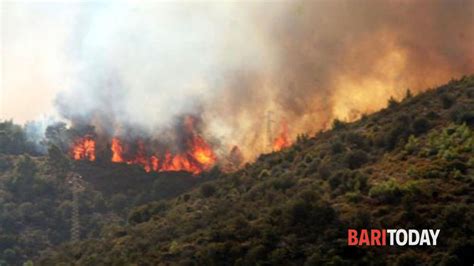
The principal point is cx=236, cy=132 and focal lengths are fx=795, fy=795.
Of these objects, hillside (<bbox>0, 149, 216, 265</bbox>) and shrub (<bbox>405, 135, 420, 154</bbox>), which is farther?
hillside (<bbox>0, 149, 216, 265</bbox>)

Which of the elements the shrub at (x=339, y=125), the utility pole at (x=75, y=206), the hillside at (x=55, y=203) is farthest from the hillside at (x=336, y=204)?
the utility pole at (x=75, y=206)

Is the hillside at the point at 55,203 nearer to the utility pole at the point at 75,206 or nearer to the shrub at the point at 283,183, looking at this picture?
the utility pole at the point at 75,206

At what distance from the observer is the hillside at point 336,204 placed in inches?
3460

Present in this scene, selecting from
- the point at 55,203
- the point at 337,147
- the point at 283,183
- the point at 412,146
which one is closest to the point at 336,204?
the point at 283,183

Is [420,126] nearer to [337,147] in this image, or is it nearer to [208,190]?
[337,147]

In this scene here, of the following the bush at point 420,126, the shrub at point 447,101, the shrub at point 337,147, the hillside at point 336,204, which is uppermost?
the shrub at point 447,101

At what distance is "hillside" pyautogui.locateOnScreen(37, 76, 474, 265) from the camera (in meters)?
87.9

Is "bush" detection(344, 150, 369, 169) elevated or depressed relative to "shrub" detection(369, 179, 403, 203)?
elevated

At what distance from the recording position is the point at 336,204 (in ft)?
327

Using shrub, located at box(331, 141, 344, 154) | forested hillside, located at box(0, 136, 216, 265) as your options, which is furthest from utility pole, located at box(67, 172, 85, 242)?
shrub, located at box(331, 141, 344, 154)

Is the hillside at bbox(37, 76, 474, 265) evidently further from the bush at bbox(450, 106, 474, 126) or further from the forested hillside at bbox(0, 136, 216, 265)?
the forested hillside at bbox(0, 136, 216, 265)

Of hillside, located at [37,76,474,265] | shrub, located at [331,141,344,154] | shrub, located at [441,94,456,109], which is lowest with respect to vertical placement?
hillside, located at [37,76,474,265]

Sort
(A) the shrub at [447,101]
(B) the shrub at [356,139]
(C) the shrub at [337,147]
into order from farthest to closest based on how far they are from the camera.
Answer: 1. (A) the shrub at [447,101]
2. (C) the shrub at [337,147]
3. (B) the shrub at [356,139]

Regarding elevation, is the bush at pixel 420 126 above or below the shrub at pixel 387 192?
above
